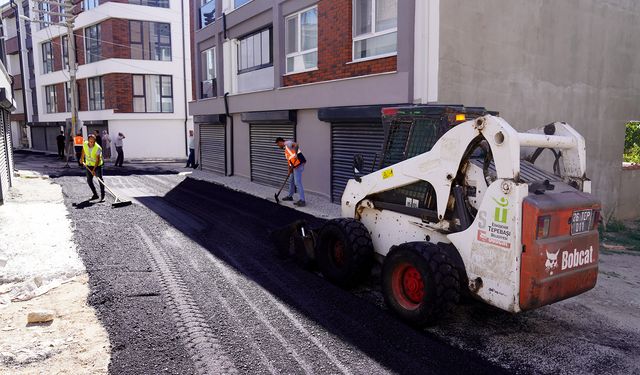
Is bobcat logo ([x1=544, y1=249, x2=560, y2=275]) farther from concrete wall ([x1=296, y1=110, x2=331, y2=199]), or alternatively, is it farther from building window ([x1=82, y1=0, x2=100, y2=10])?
building window ([x1=82, y1=0, x2=100, y2=10])

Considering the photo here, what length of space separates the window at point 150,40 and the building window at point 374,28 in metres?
21.6

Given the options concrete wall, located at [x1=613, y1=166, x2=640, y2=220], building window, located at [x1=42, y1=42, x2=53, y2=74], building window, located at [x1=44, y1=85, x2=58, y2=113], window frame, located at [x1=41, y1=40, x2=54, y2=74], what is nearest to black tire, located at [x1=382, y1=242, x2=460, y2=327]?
concrete wall, located at [x1=613, y1=166, x2=640, y2=220]

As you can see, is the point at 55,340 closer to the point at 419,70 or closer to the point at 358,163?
the point at 358,163

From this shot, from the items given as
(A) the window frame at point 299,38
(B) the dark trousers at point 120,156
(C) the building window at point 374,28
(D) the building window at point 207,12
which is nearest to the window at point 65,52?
(B) the dark trousers at point 120,156

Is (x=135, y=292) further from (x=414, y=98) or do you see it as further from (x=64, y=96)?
(x=64, y=96)

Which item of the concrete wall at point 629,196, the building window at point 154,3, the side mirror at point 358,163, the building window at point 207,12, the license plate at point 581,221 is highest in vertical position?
the building window at point 154,3

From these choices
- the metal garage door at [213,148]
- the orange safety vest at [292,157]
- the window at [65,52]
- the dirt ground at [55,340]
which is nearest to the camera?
the dirt ground at [55,340]

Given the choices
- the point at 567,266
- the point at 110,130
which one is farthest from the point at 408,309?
the point at 110,130

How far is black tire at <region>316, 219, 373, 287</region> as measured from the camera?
5.93 m

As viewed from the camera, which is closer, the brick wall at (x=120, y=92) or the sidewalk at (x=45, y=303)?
the sidewalk at (x=45, y=303)

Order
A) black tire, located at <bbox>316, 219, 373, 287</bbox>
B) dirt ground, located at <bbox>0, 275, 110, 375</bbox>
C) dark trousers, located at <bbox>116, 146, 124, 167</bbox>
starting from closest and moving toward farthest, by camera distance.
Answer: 1. dirt ground, located at <bbox>0, 275, 110, 375</bbox>
2. black tire, located at <bbox>316, 219, 373, 287</bbox>
3. dark trousers, located at <bbox>116, 146, 124, 167</bbox>

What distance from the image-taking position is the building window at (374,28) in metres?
10.9

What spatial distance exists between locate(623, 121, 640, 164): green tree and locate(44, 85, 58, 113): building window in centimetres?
3673

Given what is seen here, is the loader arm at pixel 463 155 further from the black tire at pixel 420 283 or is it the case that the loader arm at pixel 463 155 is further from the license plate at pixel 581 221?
the license plate at pixel 581 221
